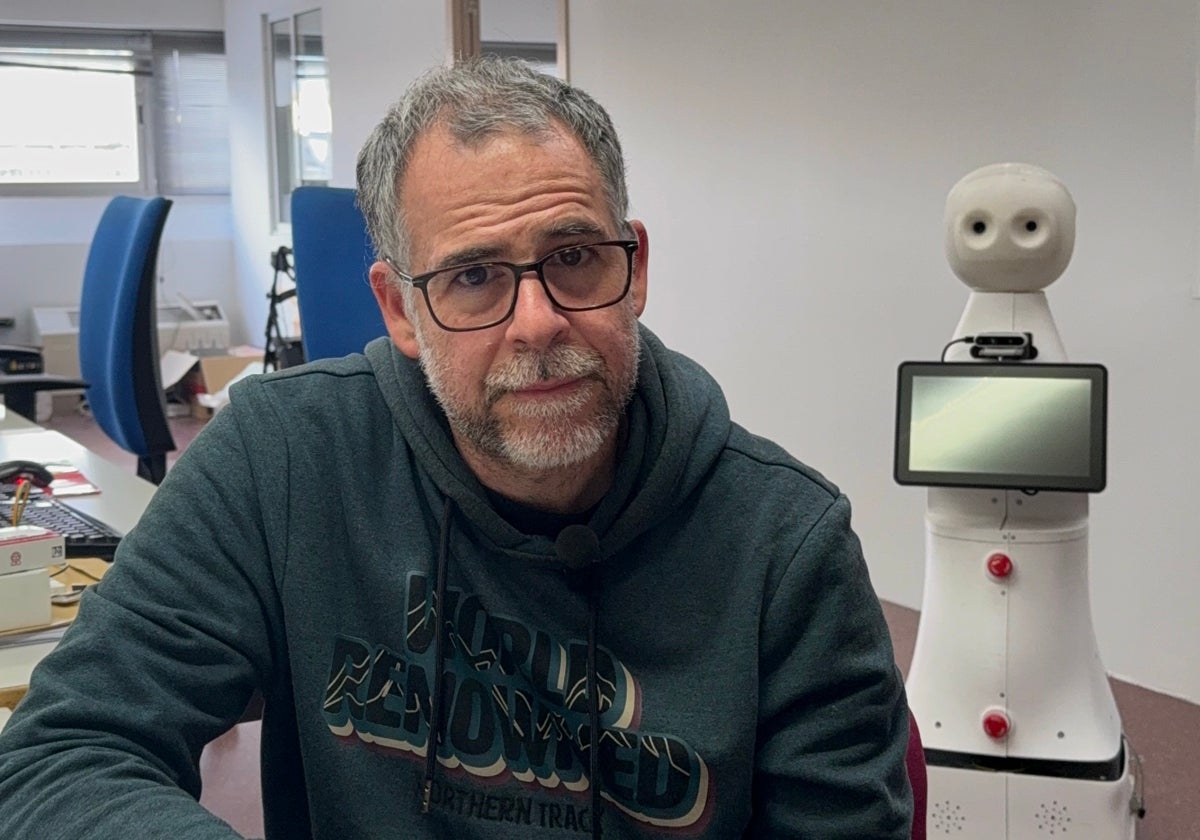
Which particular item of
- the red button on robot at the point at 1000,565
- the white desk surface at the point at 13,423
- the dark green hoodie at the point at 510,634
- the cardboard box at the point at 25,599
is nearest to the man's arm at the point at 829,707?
the dark green hoodie at the point at 510,634

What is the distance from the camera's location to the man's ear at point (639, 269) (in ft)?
3.97

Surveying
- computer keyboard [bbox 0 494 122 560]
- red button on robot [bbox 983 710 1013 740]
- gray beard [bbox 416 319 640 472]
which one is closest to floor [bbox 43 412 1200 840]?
red button on robot [bbox 983 710 1013 740]

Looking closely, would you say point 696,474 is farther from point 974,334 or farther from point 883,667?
point 974,334

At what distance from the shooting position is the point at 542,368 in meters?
1.14

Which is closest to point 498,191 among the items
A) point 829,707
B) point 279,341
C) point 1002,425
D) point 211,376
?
point 829,707

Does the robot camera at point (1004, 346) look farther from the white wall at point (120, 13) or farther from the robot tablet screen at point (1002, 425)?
the white wall at point (120, 13)

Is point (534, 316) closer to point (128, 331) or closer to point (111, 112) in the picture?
point (128, 331)

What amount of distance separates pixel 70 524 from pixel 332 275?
47.6 inches

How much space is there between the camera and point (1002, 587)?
239 centimetres

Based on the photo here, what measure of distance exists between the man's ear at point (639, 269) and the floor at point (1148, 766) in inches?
62.2

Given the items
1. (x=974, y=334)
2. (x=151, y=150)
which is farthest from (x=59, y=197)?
(x=974, y=334)

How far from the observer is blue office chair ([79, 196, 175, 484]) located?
3039 millimetres

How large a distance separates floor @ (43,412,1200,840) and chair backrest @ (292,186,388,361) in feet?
2.88

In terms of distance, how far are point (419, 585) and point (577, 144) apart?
421 millimetres
